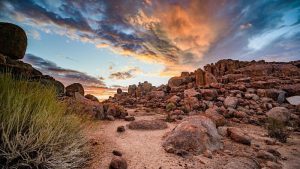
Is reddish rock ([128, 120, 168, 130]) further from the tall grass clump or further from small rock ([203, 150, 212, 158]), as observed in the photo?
the tall grass clump

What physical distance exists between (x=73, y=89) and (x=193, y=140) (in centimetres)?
984

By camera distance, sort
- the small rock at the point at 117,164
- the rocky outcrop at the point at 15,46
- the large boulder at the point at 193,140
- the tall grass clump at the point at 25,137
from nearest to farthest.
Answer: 1. the tall grass clump at the point at 25,137
2. the small rock at the point at 117,164
3. the large boulder at the point at 193,140
4. the rocky outcrop at the point at 15,46

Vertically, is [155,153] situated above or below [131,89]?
below

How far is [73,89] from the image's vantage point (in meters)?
13.0

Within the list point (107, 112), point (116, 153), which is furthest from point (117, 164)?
point (107, 112)

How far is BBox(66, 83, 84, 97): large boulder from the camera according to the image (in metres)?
12.2

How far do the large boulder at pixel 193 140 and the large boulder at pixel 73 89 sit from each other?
826 centimetres

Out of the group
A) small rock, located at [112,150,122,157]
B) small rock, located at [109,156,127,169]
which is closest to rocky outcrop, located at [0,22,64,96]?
small rock, located at [112,150,122,157]

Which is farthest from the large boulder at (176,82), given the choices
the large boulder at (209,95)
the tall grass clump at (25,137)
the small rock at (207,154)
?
the tall grass clump at (25,137)

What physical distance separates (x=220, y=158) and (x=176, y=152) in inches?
50.6

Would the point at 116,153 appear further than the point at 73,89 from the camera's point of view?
No

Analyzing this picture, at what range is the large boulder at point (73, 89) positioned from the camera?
12.2m

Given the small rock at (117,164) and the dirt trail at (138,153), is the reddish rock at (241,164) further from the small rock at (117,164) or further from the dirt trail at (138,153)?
the small rock at (117,164)

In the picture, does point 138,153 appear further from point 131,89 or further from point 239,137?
point 131,89
